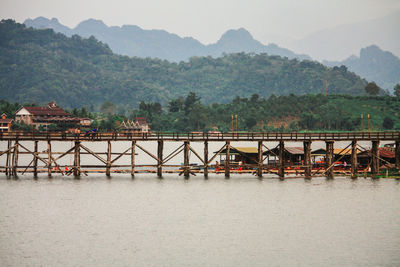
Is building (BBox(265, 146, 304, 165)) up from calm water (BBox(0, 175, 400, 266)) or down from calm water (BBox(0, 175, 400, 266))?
up

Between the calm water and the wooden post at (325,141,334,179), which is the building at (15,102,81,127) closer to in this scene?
the calm water

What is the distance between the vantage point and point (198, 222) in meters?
52.3

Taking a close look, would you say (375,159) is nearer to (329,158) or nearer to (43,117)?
(329,158)

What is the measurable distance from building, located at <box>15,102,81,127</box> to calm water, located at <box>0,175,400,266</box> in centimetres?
11519

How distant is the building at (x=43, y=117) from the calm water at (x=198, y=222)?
115193mm

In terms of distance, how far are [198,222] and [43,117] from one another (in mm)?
152355

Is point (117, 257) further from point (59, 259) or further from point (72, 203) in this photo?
point (72, 203)

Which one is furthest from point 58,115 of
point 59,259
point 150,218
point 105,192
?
point 59,259

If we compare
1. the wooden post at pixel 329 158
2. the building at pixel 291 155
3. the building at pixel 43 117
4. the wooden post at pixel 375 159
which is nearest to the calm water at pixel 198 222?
the wooden post at pixel 329 158

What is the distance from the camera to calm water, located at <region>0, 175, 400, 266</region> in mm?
40978

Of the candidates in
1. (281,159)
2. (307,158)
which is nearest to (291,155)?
(281,159)

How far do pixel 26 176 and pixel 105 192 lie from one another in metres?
17.3

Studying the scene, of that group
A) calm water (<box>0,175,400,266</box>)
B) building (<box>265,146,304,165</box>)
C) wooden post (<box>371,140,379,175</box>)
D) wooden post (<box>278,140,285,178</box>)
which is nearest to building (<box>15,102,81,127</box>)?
calm water (<box>0,175,400,266</box>)

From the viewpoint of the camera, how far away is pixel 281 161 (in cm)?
7444
